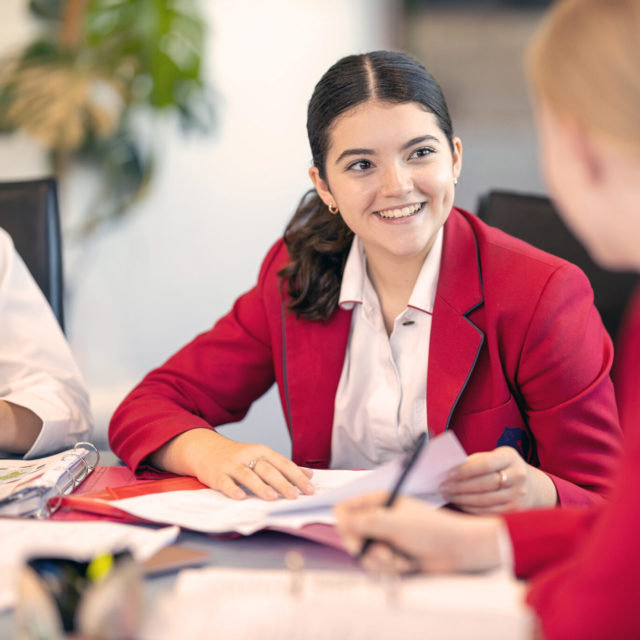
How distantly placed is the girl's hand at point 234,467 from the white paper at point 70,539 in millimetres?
166

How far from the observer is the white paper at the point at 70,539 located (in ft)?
2.95

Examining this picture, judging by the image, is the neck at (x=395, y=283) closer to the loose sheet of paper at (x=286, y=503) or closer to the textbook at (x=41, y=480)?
the loose sheet of paper at (x=286, y=503)

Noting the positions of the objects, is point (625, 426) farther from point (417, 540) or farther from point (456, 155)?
point (456, 155)

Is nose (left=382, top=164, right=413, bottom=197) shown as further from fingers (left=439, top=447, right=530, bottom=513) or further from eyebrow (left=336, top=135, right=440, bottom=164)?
fingers (left=439, top=447, right=530, bottom=513)

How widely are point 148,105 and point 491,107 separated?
136 cm

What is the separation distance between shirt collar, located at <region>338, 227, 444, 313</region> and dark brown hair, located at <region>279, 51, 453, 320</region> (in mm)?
26

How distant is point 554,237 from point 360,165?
1.68 feet

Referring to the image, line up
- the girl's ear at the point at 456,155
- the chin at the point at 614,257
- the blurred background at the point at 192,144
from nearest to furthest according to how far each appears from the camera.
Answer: the chin at the point at 614,257
the girl's ear at the point at 456,155
the blurred background at the point at 192,144

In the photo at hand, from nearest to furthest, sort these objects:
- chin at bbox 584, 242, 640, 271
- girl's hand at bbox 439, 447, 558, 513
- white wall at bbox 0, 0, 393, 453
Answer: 1. chin at bbox 584, 242, 640, 271
2. girl's hand at bbox 439, 447, 558, 513
3. white wall at bbox 0, 0, 393, 453

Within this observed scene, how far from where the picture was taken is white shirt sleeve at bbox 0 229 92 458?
140 cm

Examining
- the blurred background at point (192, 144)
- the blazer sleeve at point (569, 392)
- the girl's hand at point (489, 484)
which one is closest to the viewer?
the girl's hand at point (489, 484)

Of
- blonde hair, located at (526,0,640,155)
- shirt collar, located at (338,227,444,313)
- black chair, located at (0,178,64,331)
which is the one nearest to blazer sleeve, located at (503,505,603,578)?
blonde hair, located at (526,0,640,155)

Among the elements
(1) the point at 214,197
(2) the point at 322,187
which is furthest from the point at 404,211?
A: (1) the point at 214,197

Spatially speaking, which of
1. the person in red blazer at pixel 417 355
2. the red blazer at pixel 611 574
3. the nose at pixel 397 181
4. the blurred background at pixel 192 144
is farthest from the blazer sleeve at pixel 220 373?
the blurred background at pixel 192 144
